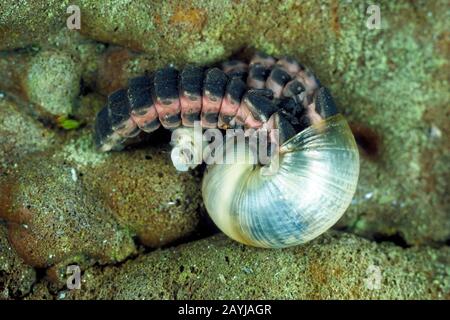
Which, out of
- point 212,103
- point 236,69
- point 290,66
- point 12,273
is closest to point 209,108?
point 212,103

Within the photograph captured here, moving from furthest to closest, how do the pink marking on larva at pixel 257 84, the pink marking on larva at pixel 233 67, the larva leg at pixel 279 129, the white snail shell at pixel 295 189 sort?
the pink marking on larva at pixel 233 67 → the pink marking on larva at pixel 257 84 → the larva leg at pixel 279 129 → the white snail shell at pixel 295 189

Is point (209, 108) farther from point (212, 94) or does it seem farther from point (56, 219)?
point (56, 219)

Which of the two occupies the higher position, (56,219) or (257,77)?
(257,77)

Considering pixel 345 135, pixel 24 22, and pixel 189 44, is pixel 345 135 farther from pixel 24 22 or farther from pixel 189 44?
pixel 24 22

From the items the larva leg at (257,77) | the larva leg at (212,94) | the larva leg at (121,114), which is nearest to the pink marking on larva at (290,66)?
the larva leg at (257,77)

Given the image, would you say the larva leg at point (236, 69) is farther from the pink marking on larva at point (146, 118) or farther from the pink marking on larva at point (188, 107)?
the pink marking on larva at point (146, 118)

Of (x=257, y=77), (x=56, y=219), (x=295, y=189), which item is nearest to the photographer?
(x=295, y=189)

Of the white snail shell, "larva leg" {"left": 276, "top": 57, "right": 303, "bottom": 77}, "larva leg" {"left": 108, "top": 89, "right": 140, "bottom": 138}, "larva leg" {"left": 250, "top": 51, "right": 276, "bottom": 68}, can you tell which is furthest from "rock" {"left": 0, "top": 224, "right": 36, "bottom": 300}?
"larva leg" {"left": 276, "top": 57, "right": 303, "bottom": 77}
